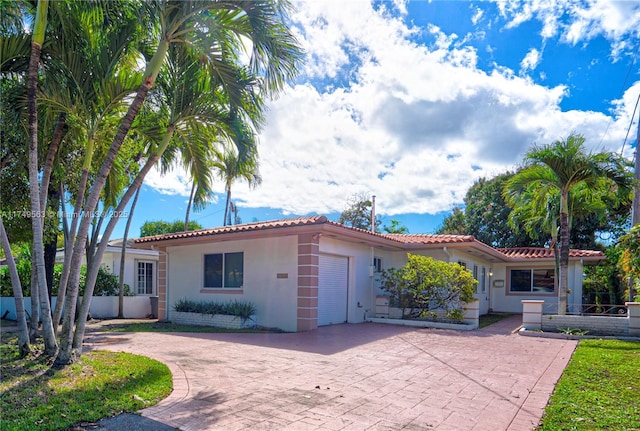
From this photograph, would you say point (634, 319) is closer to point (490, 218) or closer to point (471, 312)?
point (471, 312)

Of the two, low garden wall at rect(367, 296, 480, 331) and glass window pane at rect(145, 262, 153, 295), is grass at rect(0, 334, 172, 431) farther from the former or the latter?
glass window pane at rect(145, 262, 153, 295)

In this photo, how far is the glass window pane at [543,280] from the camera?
20297mm

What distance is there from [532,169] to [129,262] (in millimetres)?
16392

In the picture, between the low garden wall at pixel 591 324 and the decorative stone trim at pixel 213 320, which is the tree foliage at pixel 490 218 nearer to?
the low garden wall at pixel 591 324

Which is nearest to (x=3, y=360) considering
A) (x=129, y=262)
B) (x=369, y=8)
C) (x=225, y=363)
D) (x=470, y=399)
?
(x=225, y=363)

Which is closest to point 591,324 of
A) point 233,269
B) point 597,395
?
point 597,395

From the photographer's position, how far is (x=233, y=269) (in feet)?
45.0

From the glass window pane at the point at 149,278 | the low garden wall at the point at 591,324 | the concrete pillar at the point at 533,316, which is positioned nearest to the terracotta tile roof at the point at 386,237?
the concrete pillar at the point at 533,316

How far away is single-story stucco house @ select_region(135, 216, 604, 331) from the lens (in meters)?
11.9

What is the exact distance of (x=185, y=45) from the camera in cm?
724

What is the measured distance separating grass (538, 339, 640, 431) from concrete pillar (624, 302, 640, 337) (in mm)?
2982

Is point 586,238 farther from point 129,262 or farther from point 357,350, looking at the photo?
point 129,262

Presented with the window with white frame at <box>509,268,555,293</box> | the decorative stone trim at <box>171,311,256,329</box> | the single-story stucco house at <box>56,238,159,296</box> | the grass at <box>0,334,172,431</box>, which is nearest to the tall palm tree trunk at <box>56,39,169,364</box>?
the grass at <box>0,334,172,431</box>

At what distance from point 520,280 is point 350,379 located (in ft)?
57.9
